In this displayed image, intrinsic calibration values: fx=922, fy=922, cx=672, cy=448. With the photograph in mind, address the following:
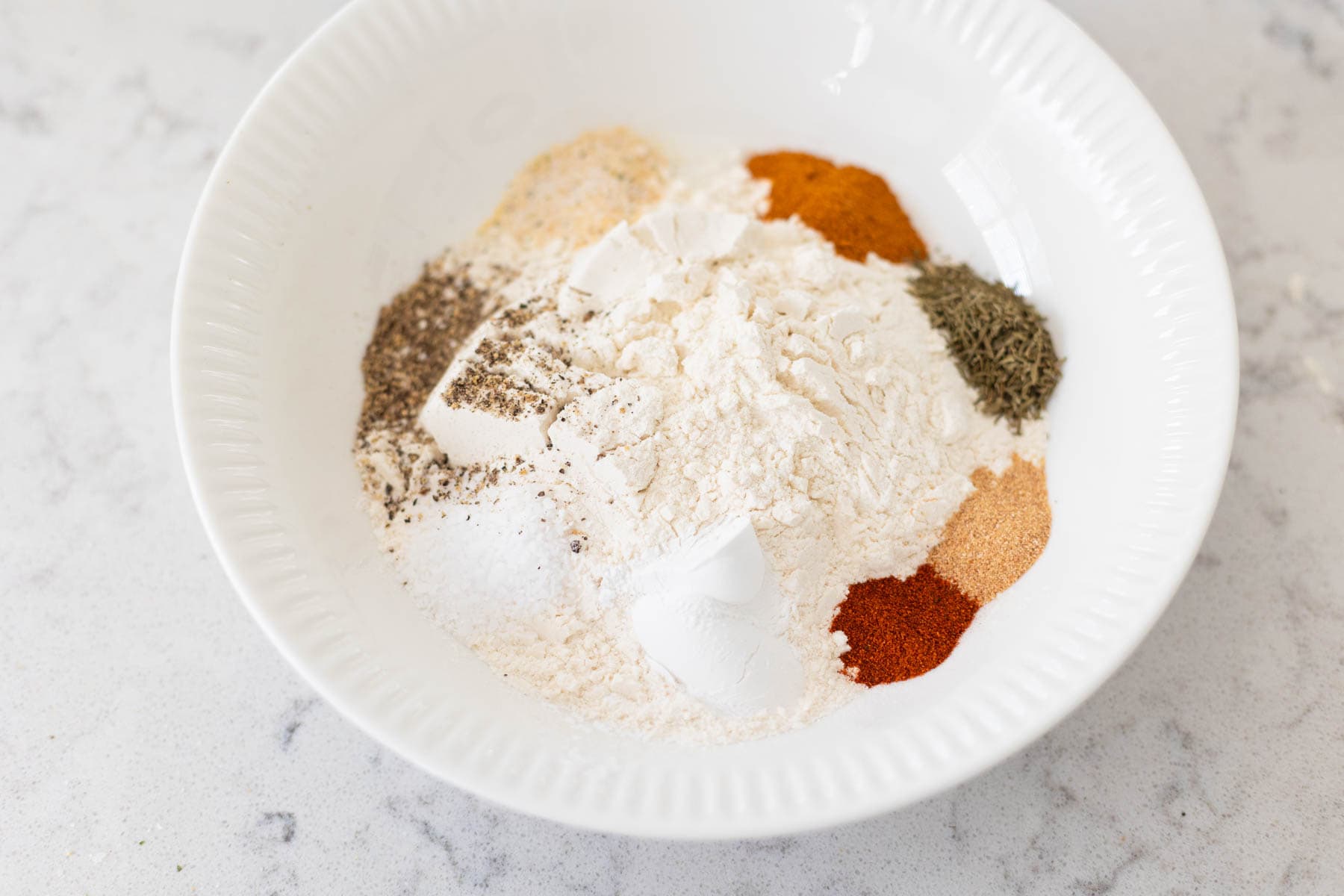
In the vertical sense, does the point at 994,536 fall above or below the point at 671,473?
below

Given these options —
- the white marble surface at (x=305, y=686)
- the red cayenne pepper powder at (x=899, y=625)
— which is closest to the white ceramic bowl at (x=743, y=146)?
the red cayenne pepper powder at (x=899, y=625)

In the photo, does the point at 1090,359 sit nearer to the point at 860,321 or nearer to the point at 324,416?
the point at 860,321

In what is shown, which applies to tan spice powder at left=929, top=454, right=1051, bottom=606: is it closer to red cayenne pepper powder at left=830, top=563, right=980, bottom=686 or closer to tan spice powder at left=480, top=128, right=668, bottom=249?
red cayenne pepper powder at left=830, top=563, right=980, bottom=686

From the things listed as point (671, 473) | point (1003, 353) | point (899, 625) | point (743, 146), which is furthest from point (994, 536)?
point (743, 146)

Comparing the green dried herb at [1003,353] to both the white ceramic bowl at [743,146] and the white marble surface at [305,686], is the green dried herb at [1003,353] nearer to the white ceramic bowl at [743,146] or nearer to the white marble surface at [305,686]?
the white ceramic bowl at [743,146]

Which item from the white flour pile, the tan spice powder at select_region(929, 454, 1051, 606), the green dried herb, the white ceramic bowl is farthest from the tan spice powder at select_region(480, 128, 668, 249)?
the tan spice powder at select_region(929, 454, 1051, 606)

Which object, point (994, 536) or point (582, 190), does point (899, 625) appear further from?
point (582, 190)
